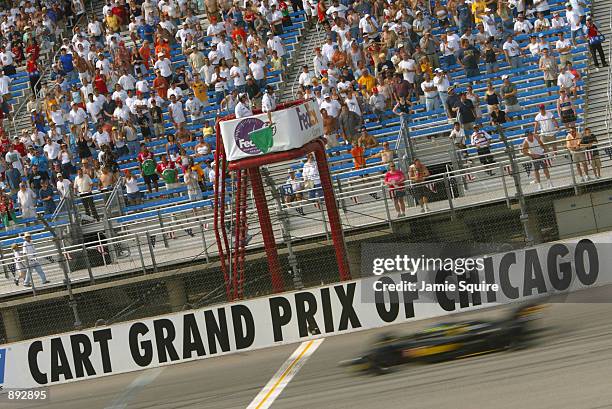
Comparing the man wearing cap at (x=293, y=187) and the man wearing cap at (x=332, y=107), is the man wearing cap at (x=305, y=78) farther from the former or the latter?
the man wearing cap at (x=293, y=187)

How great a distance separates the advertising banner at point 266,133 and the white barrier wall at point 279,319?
94.2 inches

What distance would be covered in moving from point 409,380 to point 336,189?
7.98m

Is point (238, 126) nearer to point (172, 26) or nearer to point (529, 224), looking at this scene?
point (529, 224)

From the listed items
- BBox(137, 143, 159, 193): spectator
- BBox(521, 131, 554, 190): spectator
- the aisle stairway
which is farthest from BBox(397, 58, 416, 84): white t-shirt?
BBox(137, 143, 159, 193): spectator

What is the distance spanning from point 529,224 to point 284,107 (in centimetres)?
444

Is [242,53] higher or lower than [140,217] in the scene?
higher

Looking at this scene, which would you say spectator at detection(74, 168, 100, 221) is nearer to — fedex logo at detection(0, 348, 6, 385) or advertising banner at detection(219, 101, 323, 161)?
fedex logo at detection(0, 348, 6, 385)

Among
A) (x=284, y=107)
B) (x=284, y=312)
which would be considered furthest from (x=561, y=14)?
(x=284, y=312)

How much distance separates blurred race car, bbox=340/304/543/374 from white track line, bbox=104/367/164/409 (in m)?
3.68

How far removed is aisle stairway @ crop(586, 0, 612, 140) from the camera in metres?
23.6

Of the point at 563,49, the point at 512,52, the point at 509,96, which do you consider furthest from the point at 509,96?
the point at 563,49

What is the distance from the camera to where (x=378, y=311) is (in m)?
17.4

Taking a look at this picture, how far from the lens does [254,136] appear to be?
59.6 ft

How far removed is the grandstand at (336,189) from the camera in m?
19.7
